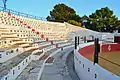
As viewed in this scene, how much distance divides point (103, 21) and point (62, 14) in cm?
1186

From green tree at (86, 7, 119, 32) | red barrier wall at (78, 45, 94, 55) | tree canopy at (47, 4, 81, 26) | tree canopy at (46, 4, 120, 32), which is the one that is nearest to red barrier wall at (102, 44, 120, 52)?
red barrier wall at (78, 45, 94, 55)

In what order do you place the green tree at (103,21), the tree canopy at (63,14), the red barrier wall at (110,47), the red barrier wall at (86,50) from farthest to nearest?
the tree canopy at (63,14) < the green tree at (103,21) < the red barrier wall at (110,47) < the red barrier wall at (86,50)

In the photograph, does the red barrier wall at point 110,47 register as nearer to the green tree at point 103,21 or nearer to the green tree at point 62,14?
the green tree at point 103,21

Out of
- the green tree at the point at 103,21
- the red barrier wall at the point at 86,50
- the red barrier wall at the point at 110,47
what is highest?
the green tree at the point at 103,21

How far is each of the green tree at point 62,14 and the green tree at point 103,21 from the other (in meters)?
4.25

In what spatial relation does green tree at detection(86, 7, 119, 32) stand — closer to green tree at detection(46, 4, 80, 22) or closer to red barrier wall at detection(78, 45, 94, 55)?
green tree at detection(46, 4, 80, 22)

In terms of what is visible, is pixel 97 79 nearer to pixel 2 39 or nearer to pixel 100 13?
pixel 2 39

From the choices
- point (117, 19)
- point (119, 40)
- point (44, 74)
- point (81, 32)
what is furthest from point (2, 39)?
point (117, 19)

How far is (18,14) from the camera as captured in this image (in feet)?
88.3

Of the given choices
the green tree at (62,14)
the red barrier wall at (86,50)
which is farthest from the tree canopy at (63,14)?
the red barrier wall at (86,50)

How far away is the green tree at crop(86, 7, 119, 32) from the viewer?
56.5m

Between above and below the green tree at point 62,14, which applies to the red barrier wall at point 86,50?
below

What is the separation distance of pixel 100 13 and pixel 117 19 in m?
4.66

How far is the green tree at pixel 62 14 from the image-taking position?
198 ft
